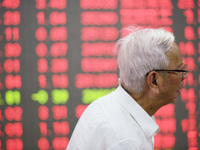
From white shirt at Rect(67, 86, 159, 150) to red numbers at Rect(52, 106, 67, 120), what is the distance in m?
1.00

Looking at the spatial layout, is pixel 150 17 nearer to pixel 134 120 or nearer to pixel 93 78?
pixel 93 78

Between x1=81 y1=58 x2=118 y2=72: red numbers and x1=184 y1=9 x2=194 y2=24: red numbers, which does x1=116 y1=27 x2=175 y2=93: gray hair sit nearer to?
x1=81 y1=58 x2=118 y2=72: red numbers

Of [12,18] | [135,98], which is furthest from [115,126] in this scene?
[12,18]

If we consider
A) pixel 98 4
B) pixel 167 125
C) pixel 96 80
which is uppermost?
pixel 98 4

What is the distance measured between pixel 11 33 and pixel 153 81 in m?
1.29

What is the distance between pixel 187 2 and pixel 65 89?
111 cm

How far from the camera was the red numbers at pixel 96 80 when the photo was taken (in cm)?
157

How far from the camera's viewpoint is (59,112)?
5.22 feet

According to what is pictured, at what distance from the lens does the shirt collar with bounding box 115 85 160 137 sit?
23.4 inches

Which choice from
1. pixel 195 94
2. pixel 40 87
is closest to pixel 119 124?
pixel 40 87

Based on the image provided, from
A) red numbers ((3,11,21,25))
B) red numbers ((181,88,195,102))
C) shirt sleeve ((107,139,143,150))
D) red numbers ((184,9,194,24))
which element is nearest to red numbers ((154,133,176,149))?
red numbers ((181,88,195,102))

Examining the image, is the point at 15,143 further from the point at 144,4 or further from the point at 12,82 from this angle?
the point at 144,4

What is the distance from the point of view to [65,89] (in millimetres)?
1585

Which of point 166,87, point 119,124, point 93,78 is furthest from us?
point 93,78
